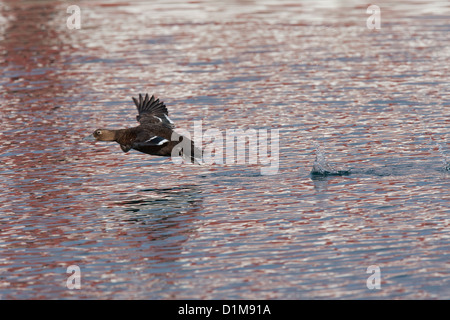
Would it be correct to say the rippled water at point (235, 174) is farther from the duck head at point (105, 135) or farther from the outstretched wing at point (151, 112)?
the outstretched wing at point (151, 112)

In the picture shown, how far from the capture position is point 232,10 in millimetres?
51719

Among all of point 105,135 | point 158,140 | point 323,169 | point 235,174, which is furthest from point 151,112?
point 323,169

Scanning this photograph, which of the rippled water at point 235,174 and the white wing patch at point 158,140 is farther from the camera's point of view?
the white wing patch at point 158,140

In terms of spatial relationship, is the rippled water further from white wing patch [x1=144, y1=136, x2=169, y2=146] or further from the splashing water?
white wing patch [x1=144, y1=136, x2=169, y2=146]

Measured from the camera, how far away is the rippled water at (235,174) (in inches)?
546

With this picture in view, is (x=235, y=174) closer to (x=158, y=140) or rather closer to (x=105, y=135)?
(x=158, y=140)

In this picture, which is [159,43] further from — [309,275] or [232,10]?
[309,275]

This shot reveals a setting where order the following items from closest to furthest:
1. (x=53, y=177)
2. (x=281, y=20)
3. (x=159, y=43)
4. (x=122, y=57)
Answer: (x=53, y=177) < (x=122, y=57) < (x=159, y=43) < (x=281, y=20)

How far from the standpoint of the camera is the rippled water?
13.9m

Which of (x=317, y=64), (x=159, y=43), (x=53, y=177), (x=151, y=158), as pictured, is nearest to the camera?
(x=53, y=177)

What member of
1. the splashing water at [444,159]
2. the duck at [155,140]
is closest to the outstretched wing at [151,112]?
the duck at [155,140]

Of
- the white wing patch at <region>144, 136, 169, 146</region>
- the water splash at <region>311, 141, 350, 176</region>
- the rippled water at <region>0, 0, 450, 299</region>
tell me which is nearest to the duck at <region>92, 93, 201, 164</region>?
the white wing patch at <region>144, 136, 169, 146</region>
